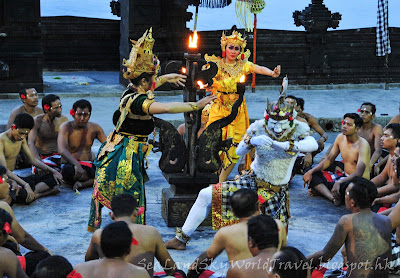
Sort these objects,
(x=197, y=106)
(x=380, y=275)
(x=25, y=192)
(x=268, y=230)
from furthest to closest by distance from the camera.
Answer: (x=25, y=192)
(x=197, y=106)
(x=380, y=275)
(x=268, y=230)

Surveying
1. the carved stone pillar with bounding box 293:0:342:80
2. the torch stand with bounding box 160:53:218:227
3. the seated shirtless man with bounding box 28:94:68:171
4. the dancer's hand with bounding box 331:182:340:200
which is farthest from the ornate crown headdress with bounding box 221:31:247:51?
the carved stone pillar with bounding box 293:0:342:80

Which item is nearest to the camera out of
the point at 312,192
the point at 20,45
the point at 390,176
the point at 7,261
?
the point at 7,261

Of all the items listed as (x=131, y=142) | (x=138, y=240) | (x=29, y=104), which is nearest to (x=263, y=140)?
(x=131, y=142)

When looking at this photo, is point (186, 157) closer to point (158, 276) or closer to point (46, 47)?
point (158, 276)

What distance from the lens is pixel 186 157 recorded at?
7.42 metres

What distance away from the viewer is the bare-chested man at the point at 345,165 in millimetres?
8164

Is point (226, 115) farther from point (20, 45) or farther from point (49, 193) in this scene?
point (20, 45)

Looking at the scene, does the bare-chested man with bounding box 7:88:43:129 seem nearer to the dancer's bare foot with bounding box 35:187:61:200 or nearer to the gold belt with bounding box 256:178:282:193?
the dancer's bare foot with bounding box 35:187:61:200

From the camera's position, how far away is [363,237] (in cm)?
546

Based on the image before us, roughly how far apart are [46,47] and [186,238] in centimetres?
1091

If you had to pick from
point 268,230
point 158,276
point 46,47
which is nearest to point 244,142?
point 158,276

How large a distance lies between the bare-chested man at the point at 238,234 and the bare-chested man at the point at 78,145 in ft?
11.5

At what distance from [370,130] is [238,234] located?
4.44 meters

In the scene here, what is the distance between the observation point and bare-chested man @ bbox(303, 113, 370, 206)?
8.16m
